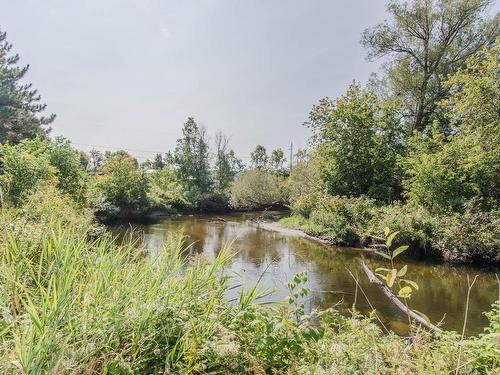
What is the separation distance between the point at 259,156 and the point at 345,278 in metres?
34.0

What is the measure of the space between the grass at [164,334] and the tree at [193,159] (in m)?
29.5

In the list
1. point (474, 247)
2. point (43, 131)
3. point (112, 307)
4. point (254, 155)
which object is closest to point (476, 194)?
point (474, 247)

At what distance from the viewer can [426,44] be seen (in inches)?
683

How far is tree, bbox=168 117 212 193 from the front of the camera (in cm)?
3238

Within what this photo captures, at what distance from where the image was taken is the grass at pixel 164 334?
4.91 feet

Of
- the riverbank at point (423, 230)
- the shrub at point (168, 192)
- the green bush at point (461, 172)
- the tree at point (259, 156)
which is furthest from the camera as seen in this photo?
the tree at point (259, 156)

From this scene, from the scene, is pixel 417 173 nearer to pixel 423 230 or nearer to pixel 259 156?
pixel 423 230

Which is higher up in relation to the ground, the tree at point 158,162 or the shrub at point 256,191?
the tree at point 158,162

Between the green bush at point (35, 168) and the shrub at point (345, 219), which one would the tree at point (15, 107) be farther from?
the shrub at point (345, 219)

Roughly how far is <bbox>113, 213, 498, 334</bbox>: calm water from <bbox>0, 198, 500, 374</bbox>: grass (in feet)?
2.60

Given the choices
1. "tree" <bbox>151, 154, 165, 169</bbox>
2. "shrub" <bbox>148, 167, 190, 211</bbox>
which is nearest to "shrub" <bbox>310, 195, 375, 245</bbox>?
"shrub" <bbox>148, 167, 190, 211</bbox>

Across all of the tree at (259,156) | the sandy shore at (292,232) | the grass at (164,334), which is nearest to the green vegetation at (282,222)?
the grass at (164,334)

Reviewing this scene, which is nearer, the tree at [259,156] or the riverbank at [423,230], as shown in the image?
the riverbank at [423,230]

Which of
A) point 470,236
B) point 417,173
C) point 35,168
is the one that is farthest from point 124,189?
point 470,236
